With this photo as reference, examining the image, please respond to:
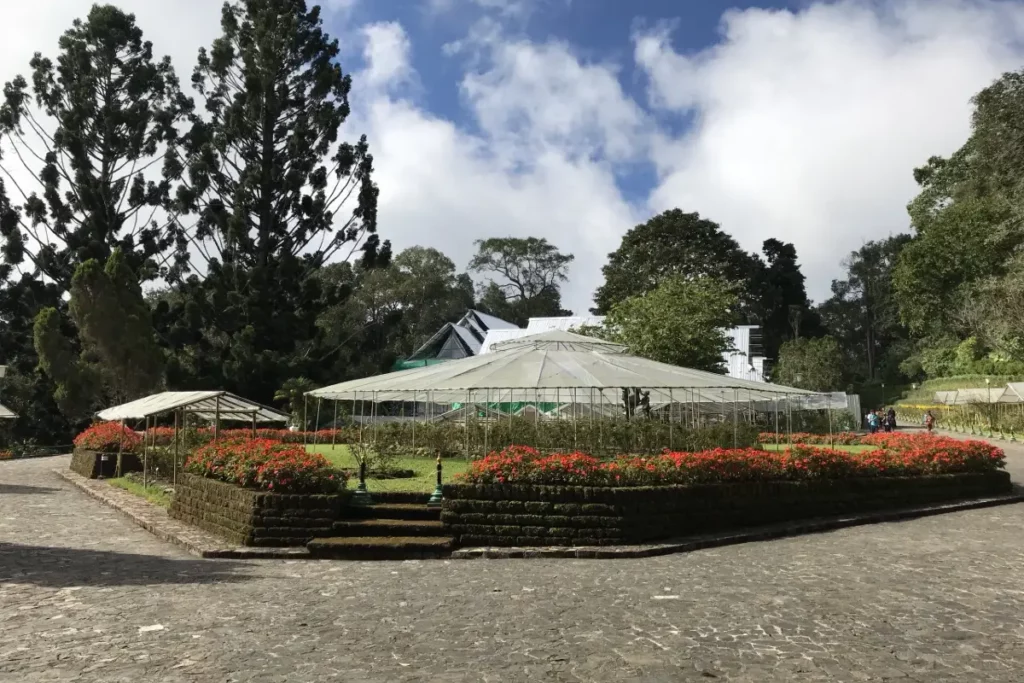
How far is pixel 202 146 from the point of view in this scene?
113ft

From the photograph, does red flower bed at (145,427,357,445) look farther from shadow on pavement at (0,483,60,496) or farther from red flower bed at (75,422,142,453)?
shadow on pavement at (0,483,60,496)

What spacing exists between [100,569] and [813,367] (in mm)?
44055

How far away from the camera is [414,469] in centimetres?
1439

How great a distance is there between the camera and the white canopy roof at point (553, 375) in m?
14.0

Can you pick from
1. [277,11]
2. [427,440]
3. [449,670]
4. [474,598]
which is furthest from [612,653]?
[277,11]

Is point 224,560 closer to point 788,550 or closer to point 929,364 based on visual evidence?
point 788,550

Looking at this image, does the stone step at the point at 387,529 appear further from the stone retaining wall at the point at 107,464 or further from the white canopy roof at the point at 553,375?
the stone retaining wall at the point at 107,464

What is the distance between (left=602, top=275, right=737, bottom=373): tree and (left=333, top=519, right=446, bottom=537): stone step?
54.1ft

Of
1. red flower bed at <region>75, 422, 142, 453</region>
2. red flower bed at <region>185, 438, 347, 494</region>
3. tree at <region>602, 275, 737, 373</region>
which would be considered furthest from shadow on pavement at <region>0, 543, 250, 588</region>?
tree at <region>602, 275, 737, 373</region>

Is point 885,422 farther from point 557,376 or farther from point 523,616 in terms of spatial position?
point 523,616

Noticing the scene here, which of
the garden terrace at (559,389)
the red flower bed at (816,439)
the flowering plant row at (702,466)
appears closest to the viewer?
the flowering plant row at (702,466)

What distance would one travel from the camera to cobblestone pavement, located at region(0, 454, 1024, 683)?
199 inches

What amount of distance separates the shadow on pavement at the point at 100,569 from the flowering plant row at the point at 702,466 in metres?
2.93

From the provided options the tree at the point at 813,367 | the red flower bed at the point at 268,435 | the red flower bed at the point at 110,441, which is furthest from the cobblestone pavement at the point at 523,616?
the tree at the point at 813,367
